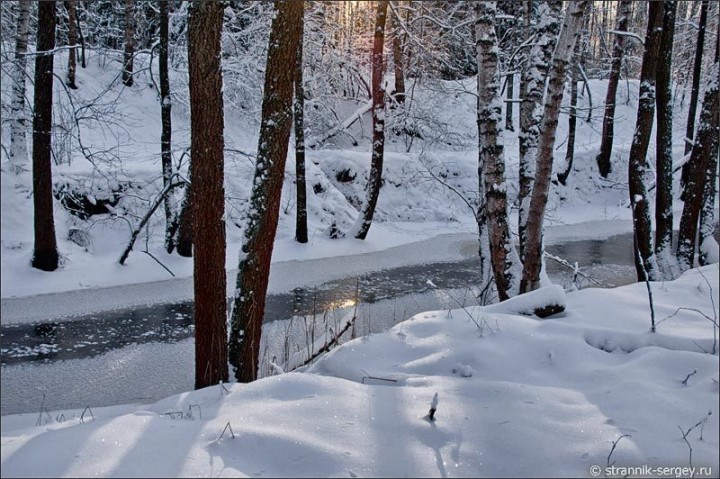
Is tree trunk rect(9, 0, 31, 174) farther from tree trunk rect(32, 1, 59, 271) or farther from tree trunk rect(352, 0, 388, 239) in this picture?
tree trunk rect(352, 0, 388, 239)

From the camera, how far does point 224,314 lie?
5.35 meters

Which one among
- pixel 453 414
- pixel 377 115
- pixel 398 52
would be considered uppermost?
pixel 398 52

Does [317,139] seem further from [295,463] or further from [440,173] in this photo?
[295,463]

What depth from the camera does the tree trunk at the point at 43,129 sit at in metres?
10.0

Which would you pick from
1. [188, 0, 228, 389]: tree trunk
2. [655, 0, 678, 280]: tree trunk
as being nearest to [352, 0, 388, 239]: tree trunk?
[655, 0, 678, 280]: tree trunk

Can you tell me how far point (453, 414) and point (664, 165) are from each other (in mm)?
6958

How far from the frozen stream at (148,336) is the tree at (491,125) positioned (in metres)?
1.00

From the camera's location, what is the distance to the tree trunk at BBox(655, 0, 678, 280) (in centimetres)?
851

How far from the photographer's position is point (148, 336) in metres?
8.36

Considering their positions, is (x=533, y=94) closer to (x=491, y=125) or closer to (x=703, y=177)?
(x=491, y=125)

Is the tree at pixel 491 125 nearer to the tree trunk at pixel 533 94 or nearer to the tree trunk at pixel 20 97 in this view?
the tree trunk at pixel 533 94

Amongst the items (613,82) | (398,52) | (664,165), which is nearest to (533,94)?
(664,165)

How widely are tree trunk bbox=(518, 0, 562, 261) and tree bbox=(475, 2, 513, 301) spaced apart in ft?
3.73

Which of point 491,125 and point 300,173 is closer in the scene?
point 491,125
